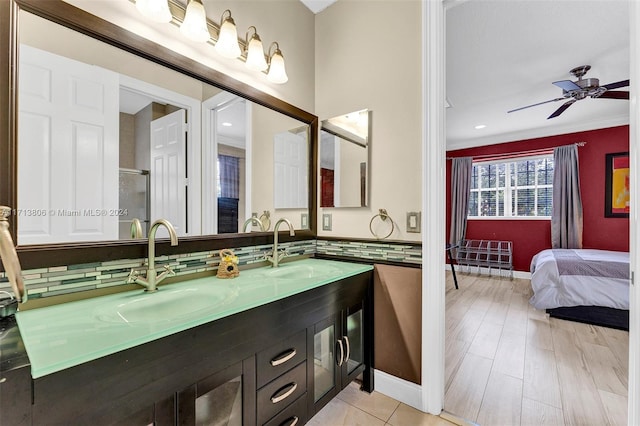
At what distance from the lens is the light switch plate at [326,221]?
2.05 meters

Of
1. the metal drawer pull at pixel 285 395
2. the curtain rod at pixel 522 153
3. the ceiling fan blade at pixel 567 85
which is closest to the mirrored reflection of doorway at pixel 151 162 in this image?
the metal drawer pull at pixel 285 395

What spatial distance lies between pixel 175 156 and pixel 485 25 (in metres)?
2.44

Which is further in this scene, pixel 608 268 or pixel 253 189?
pixel 608 268

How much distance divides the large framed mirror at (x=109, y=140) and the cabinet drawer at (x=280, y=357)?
2.10 ft

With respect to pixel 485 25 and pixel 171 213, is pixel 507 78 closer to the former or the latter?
pixel 485 25

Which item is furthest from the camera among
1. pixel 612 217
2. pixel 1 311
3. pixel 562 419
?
pixel 612 217

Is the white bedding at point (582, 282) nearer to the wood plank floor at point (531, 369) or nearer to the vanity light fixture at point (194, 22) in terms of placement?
the wood plank floor at point (531, 369)

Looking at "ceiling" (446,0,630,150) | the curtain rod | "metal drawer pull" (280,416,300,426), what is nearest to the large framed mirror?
"metal drawer pull" (280,416,300,426)

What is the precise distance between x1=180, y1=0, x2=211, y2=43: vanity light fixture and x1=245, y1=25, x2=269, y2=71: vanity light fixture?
29 cm

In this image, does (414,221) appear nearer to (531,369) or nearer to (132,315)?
(132,315)

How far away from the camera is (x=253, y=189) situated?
69.6 inches

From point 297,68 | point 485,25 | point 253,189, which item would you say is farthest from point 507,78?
point 253,189

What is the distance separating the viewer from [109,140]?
113 centimetres

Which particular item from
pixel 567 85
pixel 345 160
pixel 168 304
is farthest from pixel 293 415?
pixel 567 85
